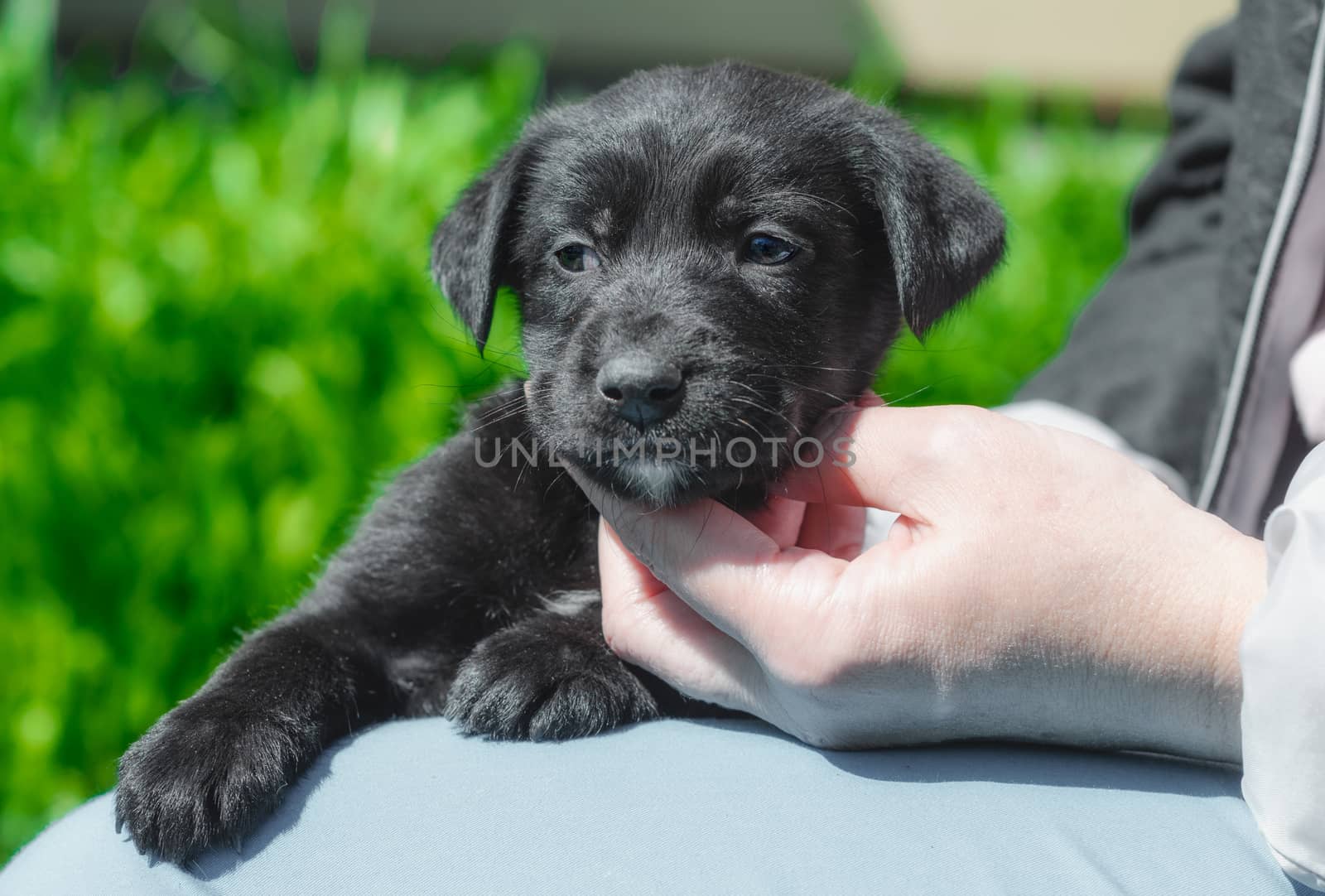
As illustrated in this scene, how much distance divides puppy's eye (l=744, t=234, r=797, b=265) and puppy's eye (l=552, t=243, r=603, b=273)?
276mm

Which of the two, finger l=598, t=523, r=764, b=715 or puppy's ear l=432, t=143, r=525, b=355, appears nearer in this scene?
finger l=598, t=523, r=764, b=715

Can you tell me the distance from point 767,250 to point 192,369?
2164mm

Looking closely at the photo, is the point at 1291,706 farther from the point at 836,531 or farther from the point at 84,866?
the point at 84,866

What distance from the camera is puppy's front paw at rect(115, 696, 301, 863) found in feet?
5.19

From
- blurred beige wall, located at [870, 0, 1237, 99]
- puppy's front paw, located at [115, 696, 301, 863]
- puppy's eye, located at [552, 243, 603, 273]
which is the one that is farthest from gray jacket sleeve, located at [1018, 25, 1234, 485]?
blurred beige wall, located at [870, 0, 1237, 99]

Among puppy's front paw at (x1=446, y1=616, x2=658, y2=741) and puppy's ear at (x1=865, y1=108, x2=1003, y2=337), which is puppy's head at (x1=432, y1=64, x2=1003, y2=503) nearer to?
puppy's ear at (x1=865, y1=108, x2=1003, y2=337)

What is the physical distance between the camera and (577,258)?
2.22 m

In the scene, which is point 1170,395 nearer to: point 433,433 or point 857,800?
point 857,800

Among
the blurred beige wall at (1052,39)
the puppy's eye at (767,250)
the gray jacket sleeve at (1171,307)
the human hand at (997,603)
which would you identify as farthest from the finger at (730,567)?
the blurred beige wall at (1052,39)

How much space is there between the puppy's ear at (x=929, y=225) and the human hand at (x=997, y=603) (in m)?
0.43

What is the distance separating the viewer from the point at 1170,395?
2627mm

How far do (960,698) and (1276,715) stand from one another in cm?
37

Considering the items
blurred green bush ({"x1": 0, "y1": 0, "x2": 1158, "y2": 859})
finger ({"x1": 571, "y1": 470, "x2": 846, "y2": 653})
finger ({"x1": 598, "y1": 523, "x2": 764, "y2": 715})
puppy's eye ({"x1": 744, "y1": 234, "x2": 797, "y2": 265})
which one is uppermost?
puppy's eye ({"x1": 744, "y1": 234, "x2": 797, "y2": 265})

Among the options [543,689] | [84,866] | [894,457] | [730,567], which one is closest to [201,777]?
[84,866]
